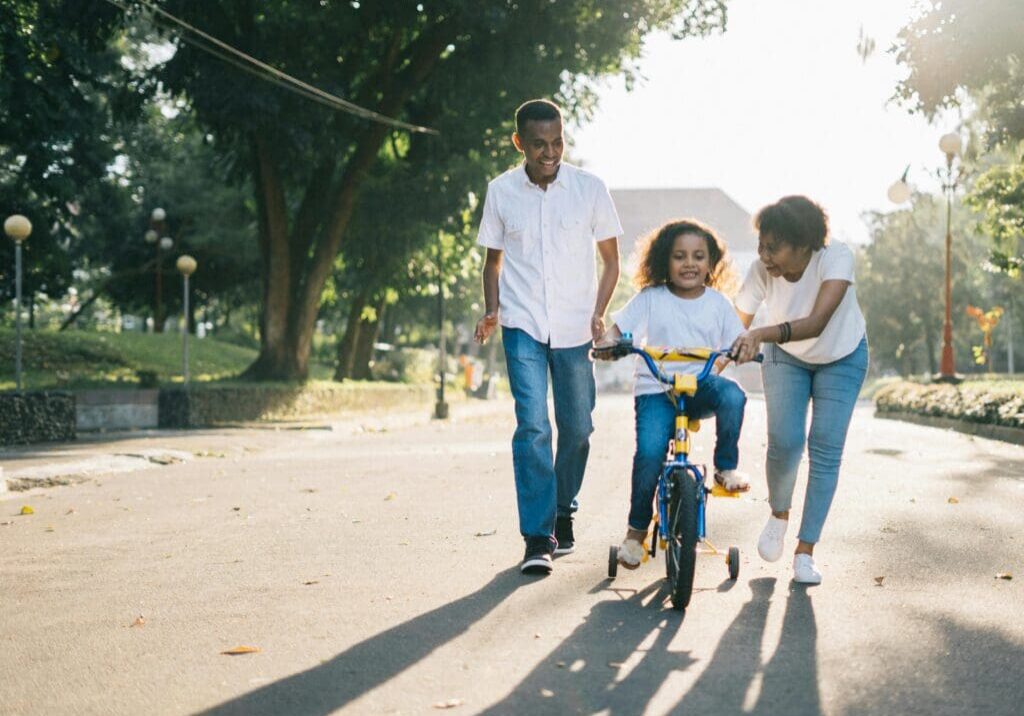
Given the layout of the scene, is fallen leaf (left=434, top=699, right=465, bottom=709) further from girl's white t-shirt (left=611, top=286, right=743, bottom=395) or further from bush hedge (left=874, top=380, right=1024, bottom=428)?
bush hedge (left=874, top=380, right=1024, bottom=428)

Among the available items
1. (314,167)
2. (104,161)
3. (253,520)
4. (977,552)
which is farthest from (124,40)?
(977,552)

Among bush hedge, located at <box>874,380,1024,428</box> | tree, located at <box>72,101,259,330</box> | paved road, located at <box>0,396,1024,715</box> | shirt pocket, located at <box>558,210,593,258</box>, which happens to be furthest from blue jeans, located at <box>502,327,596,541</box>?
tree, located at <box>72,101,259,330</box>

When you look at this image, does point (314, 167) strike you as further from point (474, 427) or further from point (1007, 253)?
point (1007, 253)

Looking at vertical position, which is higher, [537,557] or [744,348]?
[744,348]

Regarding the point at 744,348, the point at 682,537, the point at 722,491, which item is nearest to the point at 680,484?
the point at 682,537

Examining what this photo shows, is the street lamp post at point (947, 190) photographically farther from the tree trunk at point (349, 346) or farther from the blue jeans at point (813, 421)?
the blue jeans at point (813, 421)

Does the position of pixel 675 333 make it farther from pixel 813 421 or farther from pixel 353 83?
pixel 353 83

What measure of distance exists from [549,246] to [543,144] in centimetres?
49

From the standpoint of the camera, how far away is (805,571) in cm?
589

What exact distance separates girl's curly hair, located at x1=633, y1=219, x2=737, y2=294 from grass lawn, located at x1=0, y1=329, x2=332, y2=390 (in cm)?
1949

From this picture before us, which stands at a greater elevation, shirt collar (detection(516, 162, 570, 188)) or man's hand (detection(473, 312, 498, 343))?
shirt collar (detection(516, 162, 570, 188))

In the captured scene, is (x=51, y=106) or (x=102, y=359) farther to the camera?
(x=102, y=359)

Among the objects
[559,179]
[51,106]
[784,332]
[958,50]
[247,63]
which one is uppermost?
[247,63]

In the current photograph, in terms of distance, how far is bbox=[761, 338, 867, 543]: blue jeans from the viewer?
604cm
